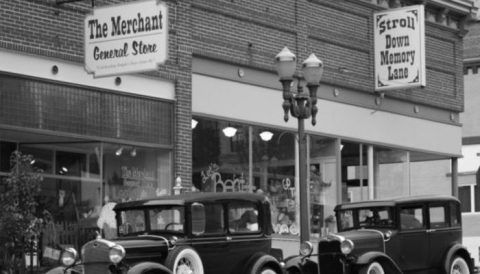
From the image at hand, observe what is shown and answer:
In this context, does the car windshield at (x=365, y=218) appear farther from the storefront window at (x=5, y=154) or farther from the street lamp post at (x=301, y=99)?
the storefront window at (x=5, y=154)

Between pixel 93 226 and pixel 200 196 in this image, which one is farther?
pixel 93 226

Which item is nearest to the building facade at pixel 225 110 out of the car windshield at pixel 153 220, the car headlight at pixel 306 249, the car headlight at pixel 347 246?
the car headlight at pixel 306 249

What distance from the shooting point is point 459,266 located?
17.6 m

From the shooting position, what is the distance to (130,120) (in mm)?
20188

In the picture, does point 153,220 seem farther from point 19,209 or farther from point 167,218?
point 19,209

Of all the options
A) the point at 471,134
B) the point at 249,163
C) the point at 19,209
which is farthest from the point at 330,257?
the point at 471,134

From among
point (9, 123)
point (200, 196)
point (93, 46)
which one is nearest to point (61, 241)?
point (9, 123)

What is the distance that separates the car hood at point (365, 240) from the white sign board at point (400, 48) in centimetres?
1044

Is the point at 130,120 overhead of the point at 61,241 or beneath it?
overhead

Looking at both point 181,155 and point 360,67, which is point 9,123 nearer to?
point 181,155

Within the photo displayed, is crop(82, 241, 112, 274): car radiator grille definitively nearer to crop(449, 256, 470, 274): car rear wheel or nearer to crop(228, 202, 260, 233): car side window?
crop(228, 202, 260, 233): car side window

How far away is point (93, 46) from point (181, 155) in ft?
12.6

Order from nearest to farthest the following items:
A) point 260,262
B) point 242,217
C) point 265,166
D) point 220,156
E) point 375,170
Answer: point 260,262, point 242,217, point 220,156, point 265,166, point 375,170

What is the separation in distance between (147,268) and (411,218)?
5.76 metres
